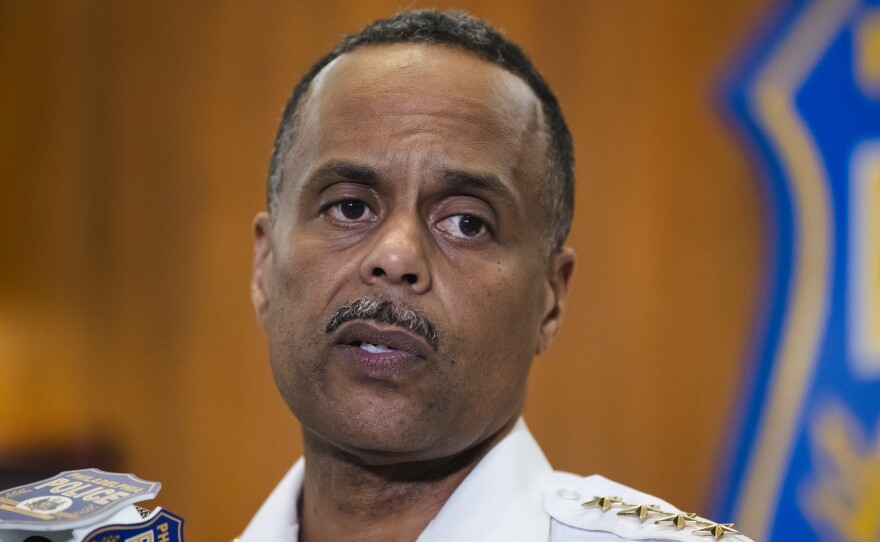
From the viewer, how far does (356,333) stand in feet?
4.35

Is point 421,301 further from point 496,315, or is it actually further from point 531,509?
point 531,509

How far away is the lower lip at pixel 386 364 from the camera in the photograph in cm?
131

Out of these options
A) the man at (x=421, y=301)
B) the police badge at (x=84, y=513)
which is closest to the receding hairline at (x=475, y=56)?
the man at (x=421, y=301)

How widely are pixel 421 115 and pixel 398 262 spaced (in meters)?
0.27

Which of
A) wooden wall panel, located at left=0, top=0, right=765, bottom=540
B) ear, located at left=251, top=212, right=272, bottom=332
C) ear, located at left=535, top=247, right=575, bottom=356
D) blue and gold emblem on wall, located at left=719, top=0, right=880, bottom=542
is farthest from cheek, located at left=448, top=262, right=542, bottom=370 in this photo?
blue and gold emblem on wall, located at left=719, top=0, right=880, bottom=542

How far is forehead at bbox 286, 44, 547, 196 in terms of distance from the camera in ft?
4.72

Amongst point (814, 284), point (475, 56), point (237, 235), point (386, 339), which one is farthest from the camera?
point (237, 235)

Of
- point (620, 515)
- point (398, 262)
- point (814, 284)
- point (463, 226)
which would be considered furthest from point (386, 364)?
point (814, 284)

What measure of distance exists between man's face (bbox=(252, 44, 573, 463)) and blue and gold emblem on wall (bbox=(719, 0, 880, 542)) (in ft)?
4.25

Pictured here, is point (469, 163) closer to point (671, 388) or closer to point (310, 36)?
point (671, 388)

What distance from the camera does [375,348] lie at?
1.33 m

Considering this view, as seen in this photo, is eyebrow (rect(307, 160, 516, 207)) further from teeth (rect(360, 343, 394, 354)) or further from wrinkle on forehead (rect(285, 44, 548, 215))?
teeth (rect(360, 343, 394, 354))

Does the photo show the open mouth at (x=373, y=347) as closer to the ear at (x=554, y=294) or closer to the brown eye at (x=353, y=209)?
the brown eye at (x=353, y=209)

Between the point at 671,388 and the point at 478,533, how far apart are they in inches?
57.6
